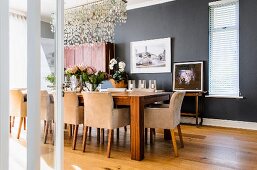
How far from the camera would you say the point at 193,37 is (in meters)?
5.60

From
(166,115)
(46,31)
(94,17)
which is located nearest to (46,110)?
(46,31)

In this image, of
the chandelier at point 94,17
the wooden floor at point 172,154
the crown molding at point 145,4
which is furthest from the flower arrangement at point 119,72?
the wooden floor at point 172,154

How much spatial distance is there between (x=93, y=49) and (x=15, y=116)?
5.26 meters

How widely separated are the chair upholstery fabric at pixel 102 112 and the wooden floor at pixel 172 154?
0.44m

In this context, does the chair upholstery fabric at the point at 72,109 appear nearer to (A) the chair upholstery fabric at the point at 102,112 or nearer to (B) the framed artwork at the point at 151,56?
(A) the chair upholstery fabric at the point at 102,112

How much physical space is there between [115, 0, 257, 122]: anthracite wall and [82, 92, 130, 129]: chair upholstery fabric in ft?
9.27

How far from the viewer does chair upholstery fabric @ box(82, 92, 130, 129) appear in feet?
10.6

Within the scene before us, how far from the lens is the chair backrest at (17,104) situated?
1663 mm

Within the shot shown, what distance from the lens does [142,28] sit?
6410 millimetres

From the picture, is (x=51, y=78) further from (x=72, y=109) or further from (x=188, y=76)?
(x=188, y=76)

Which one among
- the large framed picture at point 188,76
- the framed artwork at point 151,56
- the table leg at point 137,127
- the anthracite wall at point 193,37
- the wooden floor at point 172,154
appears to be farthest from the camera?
the framed artwork at point 151,56

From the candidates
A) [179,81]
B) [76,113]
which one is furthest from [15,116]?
[179,81]

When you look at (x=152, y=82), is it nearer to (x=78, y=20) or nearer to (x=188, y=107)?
(x=188, y=107)

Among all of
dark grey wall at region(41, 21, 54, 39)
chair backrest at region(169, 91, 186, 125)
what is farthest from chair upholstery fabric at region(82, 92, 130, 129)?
dark grey wall at region(41, 21, 54, 39)
